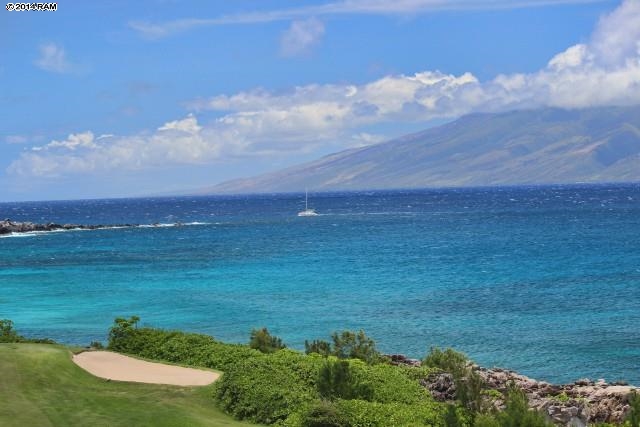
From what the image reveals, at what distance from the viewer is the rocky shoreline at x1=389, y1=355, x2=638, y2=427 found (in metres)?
22.0

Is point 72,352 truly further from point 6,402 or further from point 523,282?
point 523,282

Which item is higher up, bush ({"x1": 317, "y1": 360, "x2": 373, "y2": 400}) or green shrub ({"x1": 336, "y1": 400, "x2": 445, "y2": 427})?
bush ({"x1": 317, "y1": 360, "x2": 373, "y2": 400})

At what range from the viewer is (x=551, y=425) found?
1886cm

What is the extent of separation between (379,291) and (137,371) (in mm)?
34759

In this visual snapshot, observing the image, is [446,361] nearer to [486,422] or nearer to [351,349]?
[351,349]

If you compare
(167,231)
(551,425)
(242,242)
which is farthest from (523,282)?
(167,231)

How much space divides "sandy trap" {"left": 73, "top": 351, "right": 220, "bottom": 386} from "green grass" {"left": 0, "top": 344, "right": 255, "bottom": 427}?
0.63 meters

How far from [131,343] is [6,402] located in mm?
8402

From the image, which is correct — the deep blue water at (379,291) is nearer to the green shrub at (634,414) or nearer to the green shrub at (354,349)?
the green shrub at (354,349)

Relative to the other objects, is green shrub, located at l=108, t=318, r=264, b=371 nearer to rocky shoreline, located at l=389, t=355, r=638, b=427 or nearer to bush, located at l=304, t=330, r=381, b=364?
bush, located at l=304, t=330, r=381, b=364

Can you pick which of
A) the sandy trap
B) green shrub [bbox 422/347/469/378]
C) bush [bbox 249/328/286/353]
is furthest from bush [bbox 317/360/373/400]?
bush [bbox 249/328/286/353]

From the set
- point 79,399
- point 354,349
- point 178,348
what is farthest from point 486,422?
point 178,348

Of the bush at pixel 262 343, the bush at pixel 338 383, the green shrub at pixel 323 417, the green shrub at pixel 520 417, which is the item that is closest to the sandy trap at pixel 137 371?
the bush at pixel 262 343

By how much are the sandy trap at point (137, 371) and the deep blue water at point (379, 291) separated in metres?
15.2
